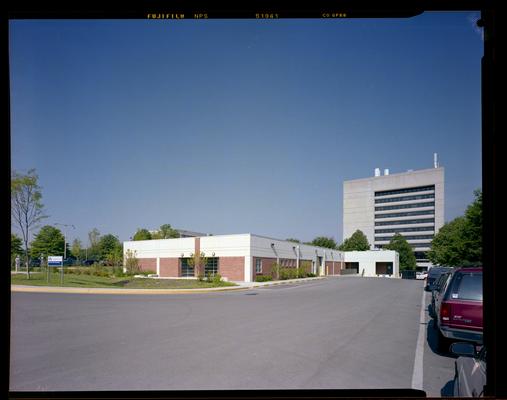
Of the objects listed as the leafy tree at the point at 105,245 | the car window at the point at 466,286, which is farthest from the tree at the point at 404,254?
the car window at the point at 466,286

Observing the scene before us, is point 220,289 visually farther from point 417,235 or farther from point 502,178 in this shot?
point 417,235

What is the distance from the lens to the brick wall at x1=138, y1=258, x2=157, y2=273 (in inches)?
1513

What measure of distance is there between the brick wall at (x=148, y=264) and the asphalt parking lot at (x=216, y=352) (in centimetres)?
2704

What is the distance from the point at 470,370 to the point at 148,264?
3889 cm

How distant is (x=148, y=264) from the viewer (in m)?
39.0

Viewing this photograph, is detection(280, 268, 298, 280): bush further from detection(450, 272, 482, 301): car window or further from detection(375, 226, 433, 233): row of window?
detection(375, 226, 433, 233): row of window

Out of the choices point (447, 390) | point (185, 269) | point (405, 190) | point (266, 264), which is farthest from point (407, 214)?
point (447, 390)

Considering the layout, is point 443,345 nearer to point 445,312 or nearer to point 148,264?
point 445,312

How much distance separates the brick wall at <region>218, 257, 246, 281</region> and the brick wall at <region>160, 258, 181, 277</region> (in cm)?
548

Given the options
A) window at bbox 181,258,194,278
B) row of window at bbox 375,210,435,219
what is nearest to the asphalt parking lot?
window at bbox 181,258,194,278

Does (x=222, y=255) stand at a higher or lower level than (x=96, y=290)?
higher

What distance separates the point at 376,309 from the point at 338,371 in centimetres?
984

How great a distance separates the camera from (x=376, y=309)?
14430mm

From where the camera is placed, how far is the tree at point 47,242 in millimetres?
5020
